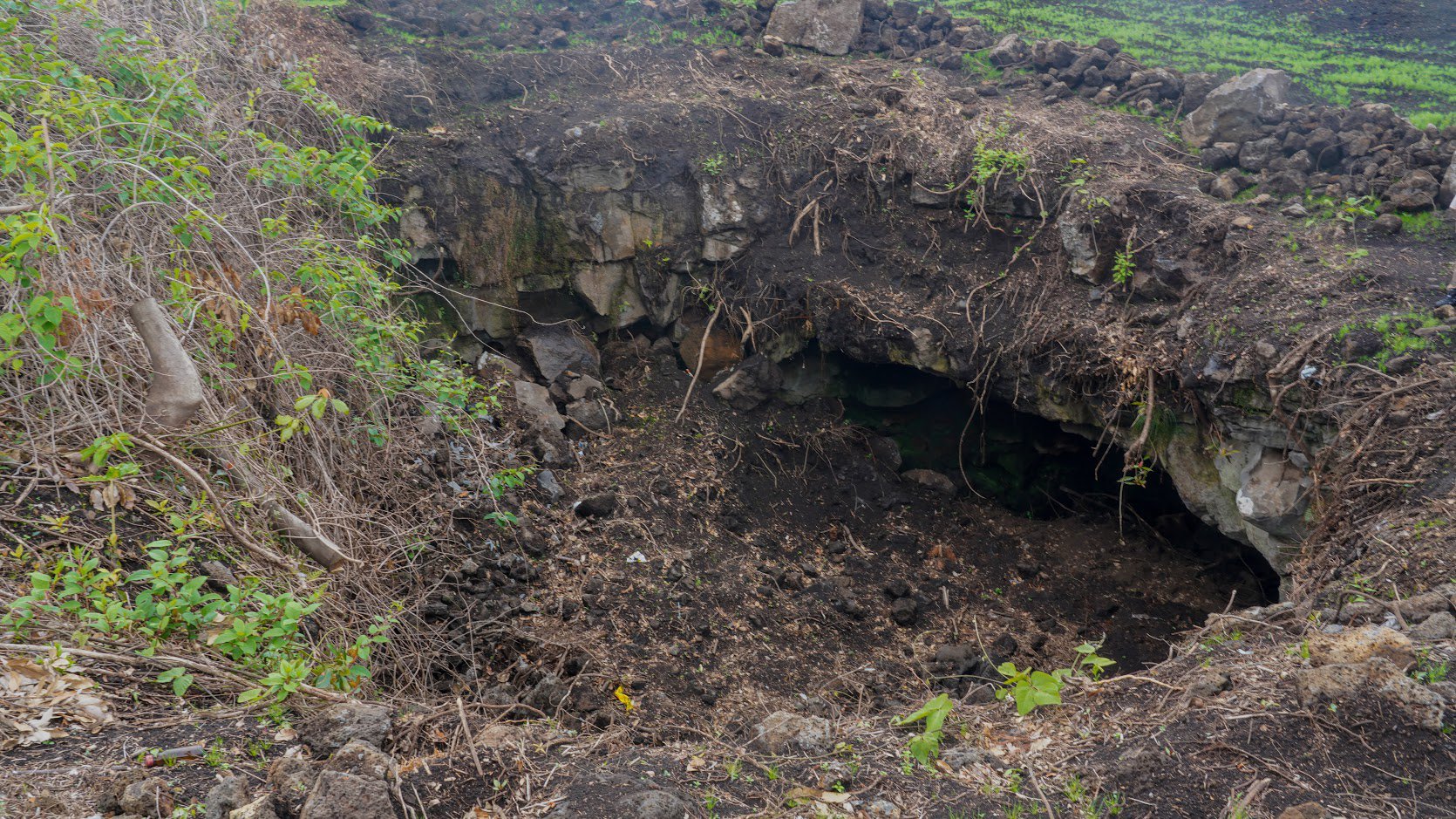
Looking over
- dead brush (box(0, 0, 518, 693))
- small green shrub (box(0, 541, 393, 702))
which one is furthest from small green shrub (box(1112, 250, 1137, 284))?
small green shrub (box(0, 541, 393, 702))

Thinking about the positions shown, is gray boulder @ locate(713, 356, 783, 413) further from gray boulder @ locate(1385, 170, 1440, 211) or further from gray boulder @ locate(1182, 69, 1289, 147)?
gray boulder @ locate(1385, 170, 1440, 211)

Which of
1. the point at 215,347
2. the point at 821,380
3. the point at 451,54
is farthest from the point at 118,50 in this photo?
the point at 821,380

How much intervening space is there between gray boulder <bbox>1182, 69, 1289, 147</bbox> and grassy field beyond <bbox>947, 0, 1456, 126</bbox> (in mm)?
864

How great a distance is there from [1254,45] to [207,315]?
8.60m

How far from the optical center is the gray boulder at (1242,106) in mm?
5941

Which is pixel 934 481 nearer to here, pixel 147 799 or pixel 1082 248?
pixel 1082 248

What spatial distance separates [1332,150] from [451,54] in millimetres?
6639

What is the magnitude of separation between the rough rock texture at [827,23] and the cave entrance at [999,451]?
2984 millimetres

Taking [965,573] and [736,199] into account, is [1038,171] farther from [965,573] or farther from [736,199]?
[965,573]

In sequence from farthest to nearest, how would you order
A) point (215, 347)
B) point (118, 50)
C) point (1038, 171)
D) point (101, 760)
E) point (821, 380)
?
point (821, 380) < point (1038, 171) < point (118, 50) < point (215, 347) < point (101, 760)

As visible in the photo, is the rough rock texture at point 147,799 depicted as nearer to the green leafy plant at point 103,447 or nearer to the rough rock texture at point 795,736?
the green leafy plant at point 103,447

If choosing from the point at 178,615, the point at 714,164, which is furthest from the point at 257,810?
the point at 714,164

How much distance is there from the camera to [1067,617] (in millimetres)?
5750

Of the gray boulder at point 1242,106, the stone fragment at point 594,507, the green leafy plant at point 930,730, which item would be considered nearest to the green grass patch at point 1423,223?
the gray boulder at point 1242,106
